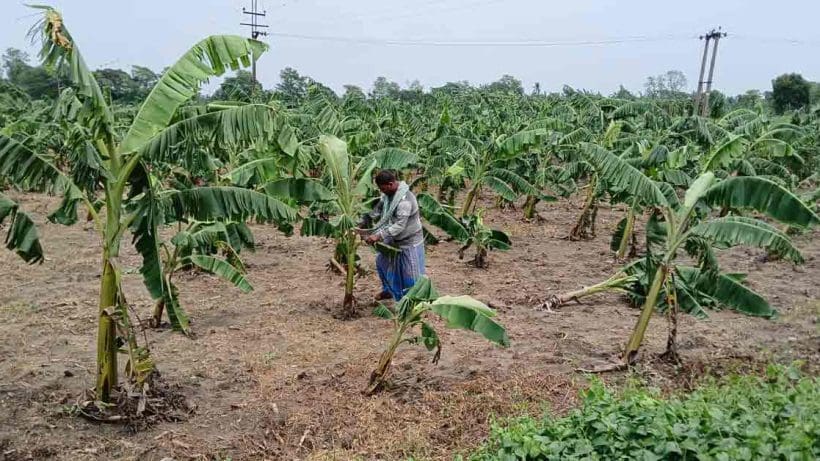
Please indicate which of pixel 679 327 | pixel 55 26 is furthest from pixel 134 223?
pixel 679 327

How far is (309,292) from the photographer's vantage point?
31.2 feet

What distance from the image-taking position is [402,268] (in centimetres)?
808

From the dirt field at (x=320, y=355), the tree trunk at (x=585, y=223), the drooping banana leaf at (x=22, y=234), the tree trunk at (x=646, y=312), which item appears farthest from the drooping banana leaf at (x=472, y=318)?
the tree trunk at (x=585, y=223)

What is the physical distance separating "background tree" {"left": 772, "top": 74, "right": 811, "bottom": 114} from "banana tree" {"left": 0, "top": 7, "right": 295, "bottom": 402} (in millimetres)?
39291

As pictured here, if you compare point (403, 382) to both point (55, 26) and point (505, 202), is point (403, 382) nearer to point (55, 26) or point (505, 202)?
point (55, 26)

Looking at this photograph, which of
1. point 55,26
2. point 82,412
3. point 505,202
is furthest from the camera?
point 505,202

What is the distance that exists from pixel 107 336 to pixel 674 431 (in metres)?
4.40

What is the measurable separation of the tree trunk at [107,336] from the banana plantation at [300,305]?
18 millimetres

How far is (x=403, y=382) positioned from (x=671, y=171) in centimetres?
553

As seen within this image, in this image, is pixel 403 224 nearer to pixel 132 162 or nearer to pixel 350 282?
pixel 350 282

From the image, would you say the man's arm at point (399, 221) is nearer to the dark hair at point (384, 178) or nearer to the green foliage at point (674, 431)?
the dark hair at point (384, 178)

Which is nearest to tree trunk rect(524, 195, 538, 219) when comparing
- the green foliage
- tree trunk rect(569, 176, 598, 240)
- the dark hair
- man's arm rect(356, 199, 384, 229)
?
tree trunk rect(569, 176, 598, 240)

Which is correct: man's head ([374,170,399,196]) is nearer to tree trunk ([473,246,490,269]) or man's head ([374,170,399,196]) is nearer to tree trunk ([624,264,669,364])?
tree trunk ([624,264,669,364])

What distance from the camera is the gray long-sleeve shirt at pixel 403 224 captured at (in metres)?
7.63
